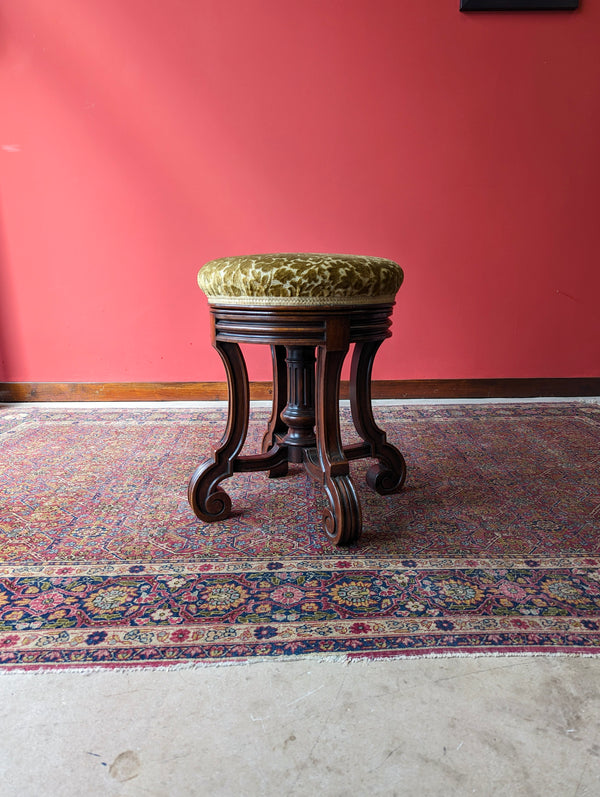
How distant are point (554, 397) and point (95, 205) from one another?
2.67 m

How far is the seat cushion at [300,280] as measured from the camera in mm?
1387

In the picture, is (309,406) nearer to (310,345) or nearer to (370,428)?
(370,428)

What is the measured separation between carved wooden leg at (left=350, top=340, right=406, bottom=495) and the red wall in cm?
133

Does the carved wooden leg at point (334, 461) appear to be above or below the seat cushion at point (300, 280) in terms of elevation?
below

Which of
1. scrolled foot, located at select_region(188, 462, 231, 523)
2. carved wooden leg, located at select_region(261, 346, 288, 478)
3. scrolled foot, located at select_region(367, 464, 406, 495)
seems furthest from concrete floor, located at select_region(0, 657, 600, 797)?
carved wooden leg, located at select_region(261, 346, 288, 478)

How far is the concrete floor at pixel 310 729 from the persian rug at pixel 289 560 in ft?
0.17

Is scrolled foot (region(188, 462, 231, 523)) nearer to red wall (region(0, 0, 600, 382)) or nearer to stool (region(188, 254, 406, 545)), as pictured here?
stool (region(188, 254, 406, 545))

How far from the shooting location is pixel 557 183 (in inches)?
117

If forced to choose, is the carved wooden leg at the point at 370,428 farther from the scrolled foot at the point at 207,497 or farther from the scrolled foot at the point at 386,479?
the scrolled foot at the point at 207,497

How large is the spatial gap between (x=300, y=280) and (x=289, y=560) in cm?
70

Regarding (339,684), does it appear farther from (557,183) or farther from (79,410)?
(557,183)

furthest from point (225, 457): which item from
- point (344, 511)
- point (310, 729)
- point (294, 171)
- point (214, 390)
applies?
point (294, 171)

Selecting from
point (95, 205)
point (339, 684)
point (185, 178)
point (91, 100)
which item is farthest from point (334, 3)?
point (339, 684)

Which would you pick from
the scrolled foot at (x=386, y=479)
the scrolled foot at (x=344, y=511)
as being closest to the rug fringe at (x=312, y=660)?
the scrolled foot at (x=344, y=511)
